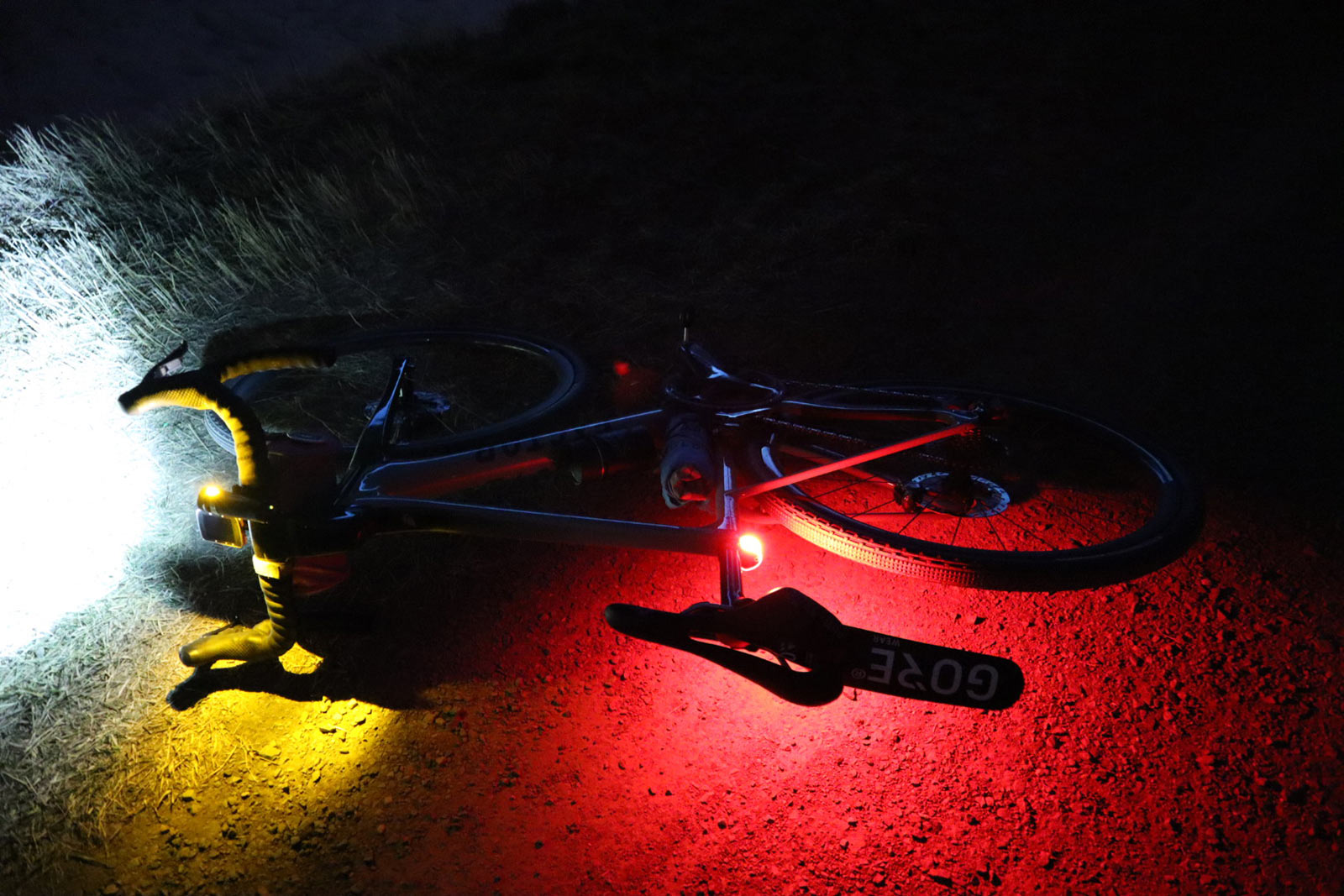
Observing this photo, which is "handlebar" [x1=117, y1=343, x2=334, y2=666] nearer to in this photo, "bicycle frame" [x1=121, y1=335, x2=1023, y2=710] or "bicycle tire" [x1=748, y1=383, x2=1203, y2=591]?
"bicycle frame" [x1=121, y1=335, x2=1023, y2=710]

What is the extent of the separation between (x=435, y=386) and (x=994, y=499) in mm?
2919

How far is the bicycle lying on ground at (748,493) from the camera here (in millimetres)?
2008

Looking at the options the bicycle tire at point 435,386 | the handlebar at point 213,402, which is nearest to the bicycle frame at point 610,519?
the handlebar at point 213,402

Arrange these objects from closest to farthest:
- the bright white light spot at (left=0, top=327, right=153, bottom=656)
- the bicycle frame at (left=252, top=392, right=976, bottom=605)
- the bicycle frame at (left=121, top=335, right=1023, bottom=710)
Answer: the bicycle frame at (left=121, top=335, right=1023, bottom=710), the bicycle frame at (left=252, top=392, right=976, bottom=605), the bright white light spot at (left=0, top=327, right=153, bottom=656)

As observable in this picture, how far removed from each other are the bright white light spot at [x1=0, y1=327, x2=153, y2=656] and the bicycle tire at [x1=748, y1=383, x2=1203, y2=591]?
2647 mm

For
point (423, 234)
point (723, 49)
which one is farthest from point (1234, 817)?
point (723, 49)

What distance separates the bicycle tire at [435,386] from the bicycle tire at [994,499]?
1.06m

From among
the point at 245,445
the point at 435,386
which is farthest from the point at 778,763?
the point at 435,386

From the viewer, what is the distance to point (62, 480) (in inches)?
145

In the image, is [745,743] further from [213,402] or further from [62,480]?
[62,480]

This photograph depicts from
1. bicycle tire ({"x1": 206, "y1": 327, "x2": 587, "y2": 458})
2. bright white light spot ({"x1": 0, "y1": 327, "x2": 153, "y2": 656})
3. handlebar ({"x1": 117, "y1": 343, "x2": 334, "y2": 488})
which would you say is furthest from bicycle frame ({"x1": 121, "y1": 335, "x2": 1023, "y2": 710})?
bright white light spot ({"x1": 0, "y1": 327, "x2": 153, "y2": 656})

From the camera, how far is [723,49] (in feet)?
34.4

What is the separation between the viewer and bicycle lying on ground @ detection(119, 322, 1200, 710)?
2.01 meters

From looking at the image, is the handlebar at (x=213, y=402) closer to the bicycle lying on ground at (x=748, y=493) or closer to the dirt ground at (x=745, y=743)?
the bicycle lying on ground at (x=748, y=493)
